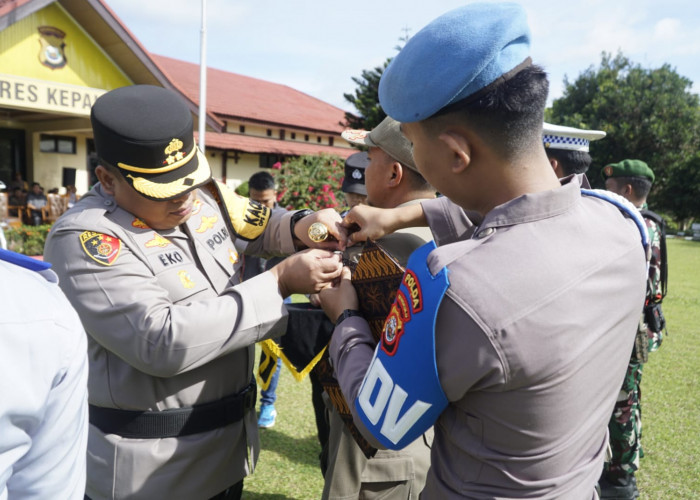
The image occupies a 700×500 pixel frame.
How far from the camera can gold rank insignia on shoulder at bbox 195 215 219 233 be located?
197 centimetres

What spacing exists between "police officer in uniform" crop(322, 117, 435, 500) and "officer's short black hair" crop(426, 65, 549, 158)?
2.20 feet

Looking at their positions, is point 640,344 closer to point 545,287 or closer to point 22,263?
point 545,287

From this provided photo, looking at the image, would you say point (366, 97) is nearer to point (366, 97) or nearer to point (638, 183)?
point (366, 97)

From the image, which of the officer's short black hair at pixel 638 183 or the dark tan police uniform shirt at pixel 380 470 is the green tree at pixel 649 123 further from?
the dark tan police uniform shirt at pixel 380 470

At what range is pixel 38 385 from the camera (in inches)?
33.5

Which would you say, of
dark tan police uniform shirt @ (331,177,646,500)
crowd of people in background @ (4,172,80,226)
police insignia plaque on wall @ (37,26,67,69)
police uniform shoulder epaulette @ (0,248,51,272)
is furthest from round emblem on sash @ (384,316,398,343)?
crowd of people in background @ (4,172,80,226)

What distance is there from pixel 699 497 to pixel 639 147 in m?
34.3

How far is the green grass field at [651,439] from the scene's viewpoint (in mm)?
3752

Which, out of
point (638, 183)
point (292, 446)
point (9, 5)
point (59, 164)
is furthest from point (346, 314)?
point (59, 164)

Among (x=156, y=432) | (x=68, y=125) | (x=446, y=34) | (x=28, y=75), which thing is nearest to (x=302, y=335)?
(x=156, y=432)

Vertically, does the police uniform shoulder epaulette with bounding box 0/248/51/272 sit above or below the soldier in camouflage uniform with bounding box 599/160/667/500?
above

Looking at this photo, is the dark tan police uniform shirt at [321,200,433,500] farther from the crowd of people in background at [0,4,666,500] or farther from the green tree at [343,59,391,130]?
the green tree at [343,59,391,130]

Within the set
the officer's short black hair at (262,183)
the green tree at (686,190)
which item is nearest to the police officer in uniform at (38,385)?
the officer's short black hair at (262,183)

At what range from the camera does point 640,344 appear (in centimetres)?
354
